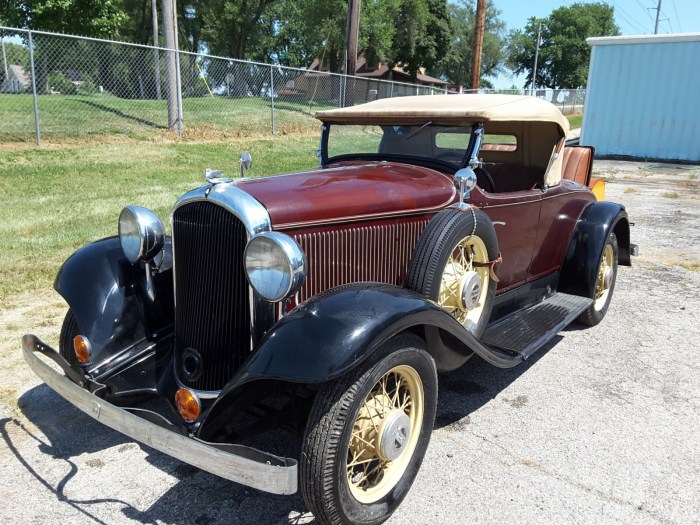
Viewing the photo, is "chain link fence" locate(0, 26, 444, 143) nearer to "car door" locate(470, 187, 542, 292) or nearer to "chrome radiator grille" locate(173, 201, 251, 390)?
"chrome radiator grille" locate(173, 201, 251, 390)

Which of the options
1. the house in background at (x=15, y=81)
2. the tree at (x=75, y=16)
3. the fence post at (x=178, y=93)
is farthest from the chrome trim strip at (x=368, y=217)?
the tree at (x=75, y=16)

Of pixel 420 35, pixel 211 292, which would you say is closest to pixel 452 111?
pixel 211 292

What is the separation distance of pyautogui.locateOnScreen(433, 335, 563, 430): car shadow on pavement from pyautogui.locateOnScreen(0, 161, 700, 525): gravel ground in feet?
0.04

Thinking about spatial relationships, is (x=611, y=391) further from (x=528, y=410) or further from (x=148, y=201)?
(x=148, y=201)

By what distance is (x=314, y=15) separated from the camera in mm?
36312

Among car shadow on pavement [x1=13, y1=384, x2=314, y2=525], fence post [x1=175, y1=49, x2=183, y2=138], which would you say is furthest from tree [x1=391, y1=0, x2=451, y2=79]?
car shadow on pavement [x1=13, y1=384, x2=314, y2=525]

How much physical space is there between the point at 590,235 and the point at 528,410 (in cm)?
174

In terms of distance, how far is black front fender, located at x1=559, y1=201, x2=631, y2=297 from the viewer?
4309 mm

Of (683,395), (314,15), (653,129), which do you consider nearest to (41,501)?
(683,395)

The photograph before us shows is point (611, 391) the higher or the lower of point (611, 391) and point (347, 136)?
the lower

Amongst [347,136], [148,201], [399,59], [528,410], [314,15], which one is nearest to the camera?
[528,410]

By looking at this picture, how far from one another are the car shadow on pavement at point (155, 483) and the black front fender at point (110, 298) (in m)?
0.48

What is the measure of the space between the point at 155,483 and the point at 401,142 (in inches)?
95.8

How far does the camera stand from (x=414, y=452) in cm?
250
